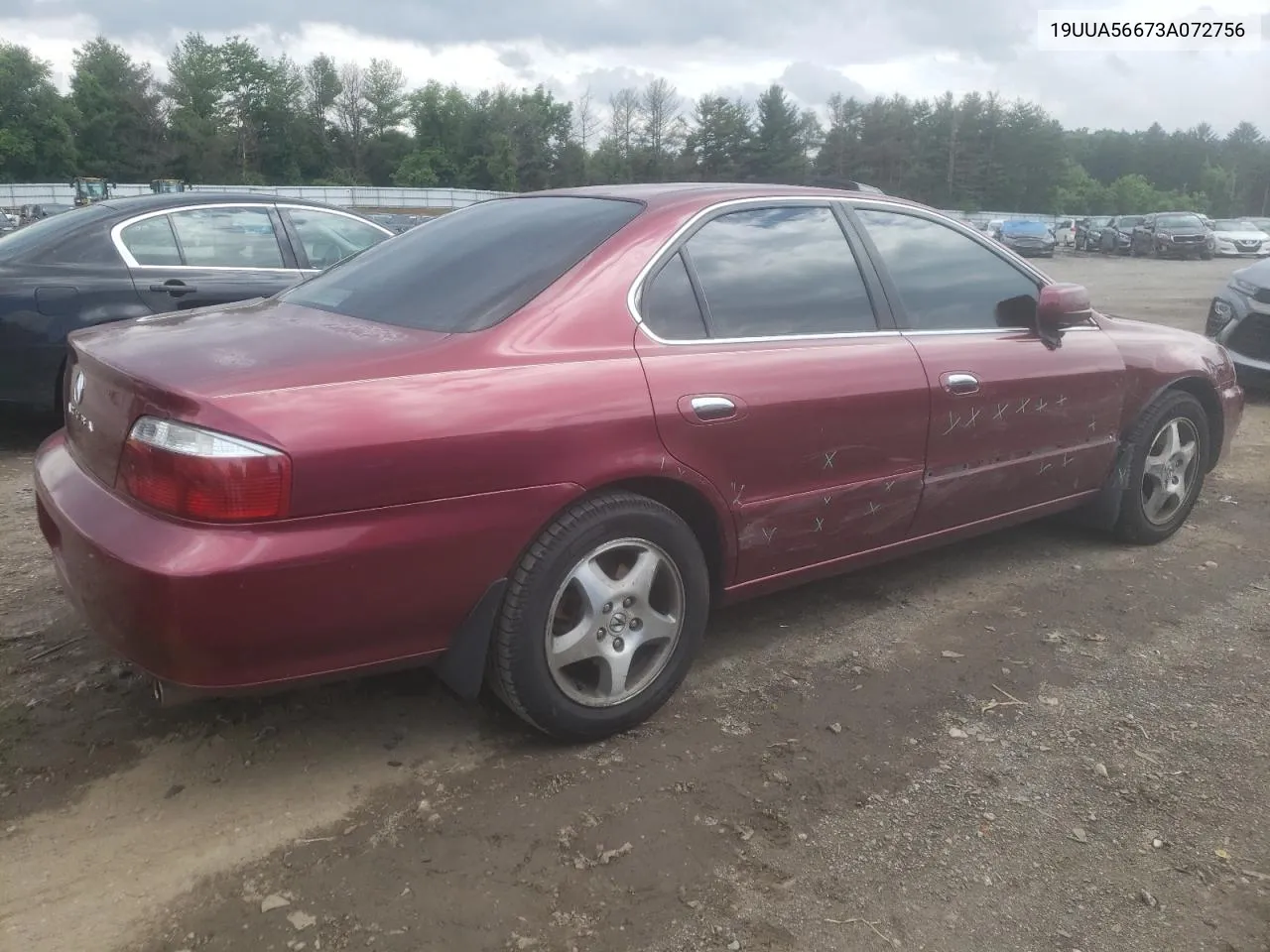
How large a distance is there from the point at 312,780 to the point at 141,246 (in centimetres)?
428

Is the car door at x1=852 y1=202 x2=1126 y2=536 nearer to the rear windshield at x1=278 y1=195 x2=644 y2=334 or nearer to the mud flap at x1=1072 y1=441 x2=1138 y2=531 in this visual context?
the mud flap at x1=1072 y1=441 x2=1138 y2=531

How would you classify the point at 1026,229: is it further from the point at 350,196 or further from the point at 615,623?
the point at 615,623

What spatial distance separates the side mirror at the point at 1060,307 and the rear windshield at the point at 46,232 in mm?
4974

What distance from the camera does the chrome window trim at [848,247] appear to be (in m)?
2.87

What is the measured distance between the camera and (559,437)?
8.31 feet

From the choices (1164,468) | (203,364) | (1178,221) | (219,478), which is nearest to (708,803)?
(219,478)

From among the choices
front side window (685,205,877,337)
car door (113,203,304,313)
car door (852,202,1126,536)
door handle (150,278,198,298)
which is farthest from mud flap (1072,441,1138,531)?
door handle (150,278,198,298)

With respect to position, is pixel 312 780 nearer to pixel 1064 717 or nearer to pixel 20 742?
pixel 20 742

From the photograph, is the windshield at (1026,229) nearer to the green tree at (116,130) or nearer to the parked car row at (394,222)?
the parked car row at (394,222)

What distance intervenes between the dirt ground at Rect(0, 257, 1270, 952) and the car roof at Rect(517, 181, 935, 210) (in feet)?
4.79

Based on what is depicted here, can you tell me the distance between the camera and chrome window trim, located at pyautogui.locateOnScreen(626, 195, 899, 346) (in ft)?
9.32

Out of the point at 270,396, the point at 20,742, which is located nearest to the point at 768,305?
the point at 270,396

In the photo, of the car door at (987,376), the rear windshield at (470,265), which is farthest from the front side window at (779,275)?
the rear windshield at (470,265)

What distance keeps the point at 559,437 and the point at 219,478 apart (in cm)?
79
